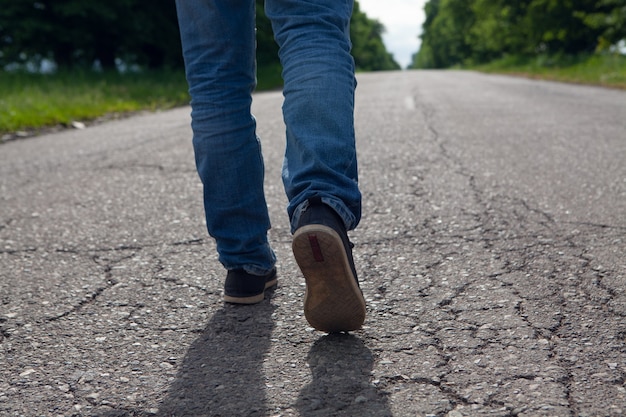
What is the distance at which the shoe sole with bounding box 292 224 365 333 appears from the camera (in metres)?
1.44

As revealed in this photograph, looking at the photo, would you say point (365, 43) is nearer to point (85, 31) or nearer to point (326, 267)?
point (85, 31)

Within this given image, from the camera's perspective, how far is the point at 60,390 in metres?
1.43

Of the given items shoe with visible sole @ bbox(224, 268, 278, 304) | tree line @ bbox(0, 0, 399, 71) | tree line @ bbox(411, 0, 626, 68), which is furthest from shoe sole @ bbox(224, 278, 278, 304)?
tree line @ bbox(411, 0, 626, 68)

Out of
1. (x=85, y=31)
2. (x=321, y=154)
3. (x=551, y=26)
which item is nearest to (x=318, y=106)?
(x=321, y=154)

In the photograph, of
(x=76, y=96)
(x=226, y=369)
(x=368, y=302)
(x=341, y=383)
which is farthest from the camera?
(x=76, y=96)

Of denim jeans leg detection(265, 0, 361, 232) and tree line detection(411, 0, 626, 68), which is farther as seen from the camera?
tree line detection(411, 0, 626, 68)

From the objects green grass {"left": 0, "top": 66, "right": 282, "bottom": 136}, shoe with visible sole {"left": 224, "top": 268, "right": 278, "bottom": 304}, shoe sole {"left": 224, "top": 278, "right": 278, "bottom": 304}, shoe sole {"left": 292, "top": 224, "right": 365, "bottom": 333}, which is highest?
green grass {"left": 0, "top": 66, "right": 282, "bottom": 136}

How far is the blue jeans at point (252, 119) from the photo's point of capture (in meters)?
1.54

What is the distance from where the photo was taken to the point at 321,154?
5.00 feet

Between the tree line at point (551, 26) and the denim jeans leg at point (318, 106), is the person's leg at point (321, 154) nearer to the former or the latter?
the denim jeans leg at point (318, 106)

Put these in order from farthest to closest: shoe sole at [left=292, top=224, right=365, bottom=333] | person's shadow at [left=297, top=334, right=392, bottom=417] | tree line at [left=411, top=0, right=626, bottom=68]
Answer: tree line at [left=411, top=0, right=626, bottom=68], shoe sole at [left=292, top=224, right=365, bottom=333], person's shadow at [left=297, top=334, right=392, bottom=417]

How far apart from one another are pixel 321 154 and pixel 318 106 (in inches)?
4.5

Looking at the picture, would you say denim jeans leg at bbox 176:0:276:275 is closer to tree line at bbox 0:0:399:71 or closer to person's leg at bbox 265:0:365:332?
person's leg at bbox 265:0:365:332

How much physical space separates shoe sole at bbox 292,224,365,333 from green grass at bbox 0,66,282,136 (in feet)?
19.2
